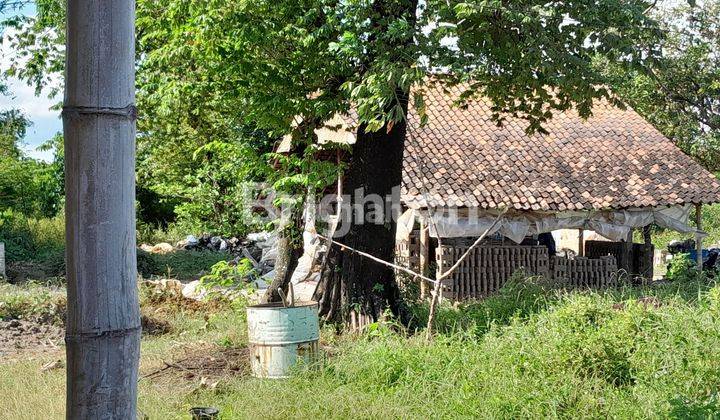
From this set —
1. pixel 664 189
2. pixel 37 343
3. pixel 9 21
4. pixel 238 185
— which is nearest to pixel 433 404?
pixel 9 21

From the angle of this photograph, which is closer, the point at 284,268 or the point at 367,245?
the point at 367,245

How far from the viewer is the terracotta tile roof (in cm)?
1527

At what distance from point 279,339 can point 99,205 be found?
6.37 m

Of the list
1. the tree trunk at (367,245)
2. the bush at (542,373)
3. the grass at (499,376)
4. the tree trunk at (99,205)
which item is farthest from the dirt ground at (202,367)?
the tree trunk at (99,205)

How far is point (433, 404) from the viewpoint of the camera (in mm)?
6496

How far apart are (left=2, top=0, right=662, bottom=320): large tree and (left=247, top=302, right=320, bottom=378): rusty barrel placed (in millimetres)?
2037

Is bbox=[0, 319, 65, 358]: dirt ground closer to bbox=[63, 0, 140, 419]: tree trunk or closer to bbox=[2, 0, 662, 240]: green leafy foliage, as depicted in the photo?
bbox=[2, 0, 662, 240]: green leafy foliage

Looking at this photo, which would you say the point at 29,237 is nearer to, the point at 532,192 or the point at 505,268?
the point at 505,268

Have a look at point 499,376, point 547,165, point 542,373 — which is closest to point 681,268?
point 547,165

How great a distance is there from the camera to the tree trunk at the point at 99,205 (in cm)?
146

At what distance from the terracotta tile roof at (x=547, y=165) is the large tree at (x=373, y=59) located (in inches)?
178

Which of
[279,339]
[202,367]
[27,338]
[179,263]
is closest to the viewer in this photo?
[279,339]

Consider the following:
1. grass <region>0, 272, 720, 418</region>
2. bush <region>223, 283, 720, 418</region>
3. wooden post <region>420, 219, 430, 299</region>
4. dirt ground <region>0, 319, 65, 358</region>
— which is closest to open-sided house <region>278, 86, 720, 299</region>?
wooden post <region>420, 219, 430, 299</region>

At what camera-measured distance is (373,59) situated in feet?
30.6
